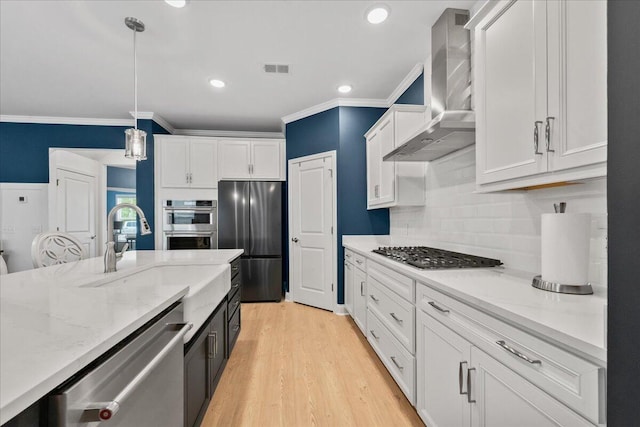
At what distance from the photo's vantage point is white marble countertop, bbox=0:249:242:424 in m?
0.50

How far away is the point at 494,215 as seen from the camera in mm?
1809

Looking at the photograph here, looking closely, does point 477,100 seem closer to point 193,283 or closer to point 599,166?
point 599,166

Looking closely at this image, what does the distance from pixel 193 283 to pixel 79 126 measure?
459cm

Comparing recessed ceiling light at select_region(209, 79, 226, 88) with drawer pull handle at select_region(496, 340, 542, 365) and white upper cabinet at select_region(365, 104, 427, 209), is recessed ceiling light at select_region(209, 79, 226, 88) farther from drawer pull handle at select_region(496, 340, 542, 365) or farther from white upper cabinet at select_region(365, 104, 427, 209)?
drawer pull handle at select_region(496, 340, 542, 365)

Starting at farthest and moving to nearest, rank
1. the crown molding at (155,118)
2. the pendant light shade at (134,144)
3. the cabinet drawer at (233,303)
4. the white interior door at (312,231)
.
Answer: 1. the crown molding at (155,118)
2. the white interior door at (312,231)
3. the cabinet drawer at (233,303)
4. the pendant light shade at (134,144)

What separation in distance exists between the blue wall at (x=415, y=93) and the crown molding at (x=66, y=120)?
416cm

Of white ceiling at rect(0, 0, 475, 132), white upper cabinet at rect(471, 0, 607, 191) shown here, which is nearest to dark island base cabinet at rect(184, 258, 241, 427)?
white upper cabinet at rect(471, 0, 607, 191)

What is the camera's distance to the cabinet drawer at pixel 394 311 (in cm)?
166

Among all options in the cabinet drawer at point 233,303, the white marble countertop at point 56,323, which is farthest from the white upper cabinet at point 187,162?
the white marble countertop at point 56,323

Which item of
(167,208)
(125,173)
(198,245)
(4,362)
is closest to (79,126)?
(167,208)

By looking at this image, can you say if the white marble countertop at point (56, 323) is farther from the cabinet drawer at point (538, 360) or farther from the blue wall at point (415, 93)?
the blue wall at point (415, 93)

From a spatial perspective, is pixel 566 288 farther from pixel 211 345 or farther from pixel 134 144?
pixel 134 144

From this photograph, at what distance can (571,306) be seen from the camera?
94 centimetres

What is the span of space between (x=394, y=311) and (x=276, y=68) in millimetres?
2597
